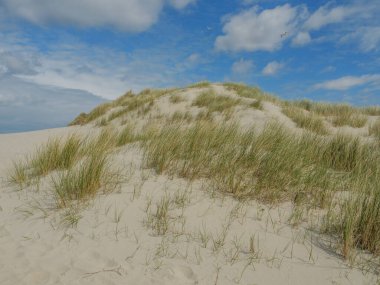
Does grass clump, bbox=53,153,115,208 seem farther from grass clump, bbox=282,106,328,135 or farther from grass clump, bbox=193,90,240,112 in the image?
grass clump, bbox=193,90,240,112

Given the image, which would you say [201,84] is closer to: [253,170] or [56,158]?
[56,158]

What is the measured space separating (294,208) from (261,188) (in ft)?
1.37

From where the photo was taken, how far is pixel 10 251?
2801 mm

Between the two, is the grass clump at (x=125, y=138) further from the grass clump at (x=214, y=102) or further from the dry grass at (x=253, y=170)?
the grass clump at (x=214, y=102)

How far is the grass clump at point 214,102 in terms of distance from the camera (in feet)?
36.9

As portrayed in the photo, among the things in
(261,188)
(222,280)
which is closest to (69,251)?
(222,280)

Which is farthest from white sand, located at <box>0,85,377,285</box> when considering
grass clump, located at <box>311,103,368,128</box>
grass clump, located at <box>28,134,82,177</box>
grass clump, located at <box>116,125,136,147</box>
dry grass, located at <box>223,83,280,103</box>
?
dry grass, located at <box>223,83,280,103</box>

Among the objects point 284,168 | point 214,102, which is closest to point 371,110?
point 214,102

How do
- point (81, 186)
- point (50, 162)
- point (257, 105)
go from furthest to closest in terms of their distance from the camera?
point (257, 105), point (50, 162), point (81, 186)

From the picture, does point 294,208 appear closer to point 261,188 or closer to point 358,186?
point 261,188

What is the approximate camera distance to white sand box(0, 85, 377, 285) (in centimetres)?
245

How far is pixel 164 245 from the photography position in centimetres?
279

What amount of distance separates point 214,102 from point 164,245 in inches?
370

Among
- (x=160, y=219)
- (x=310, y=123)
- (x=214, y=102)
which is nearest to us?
(x=160, y=219)
